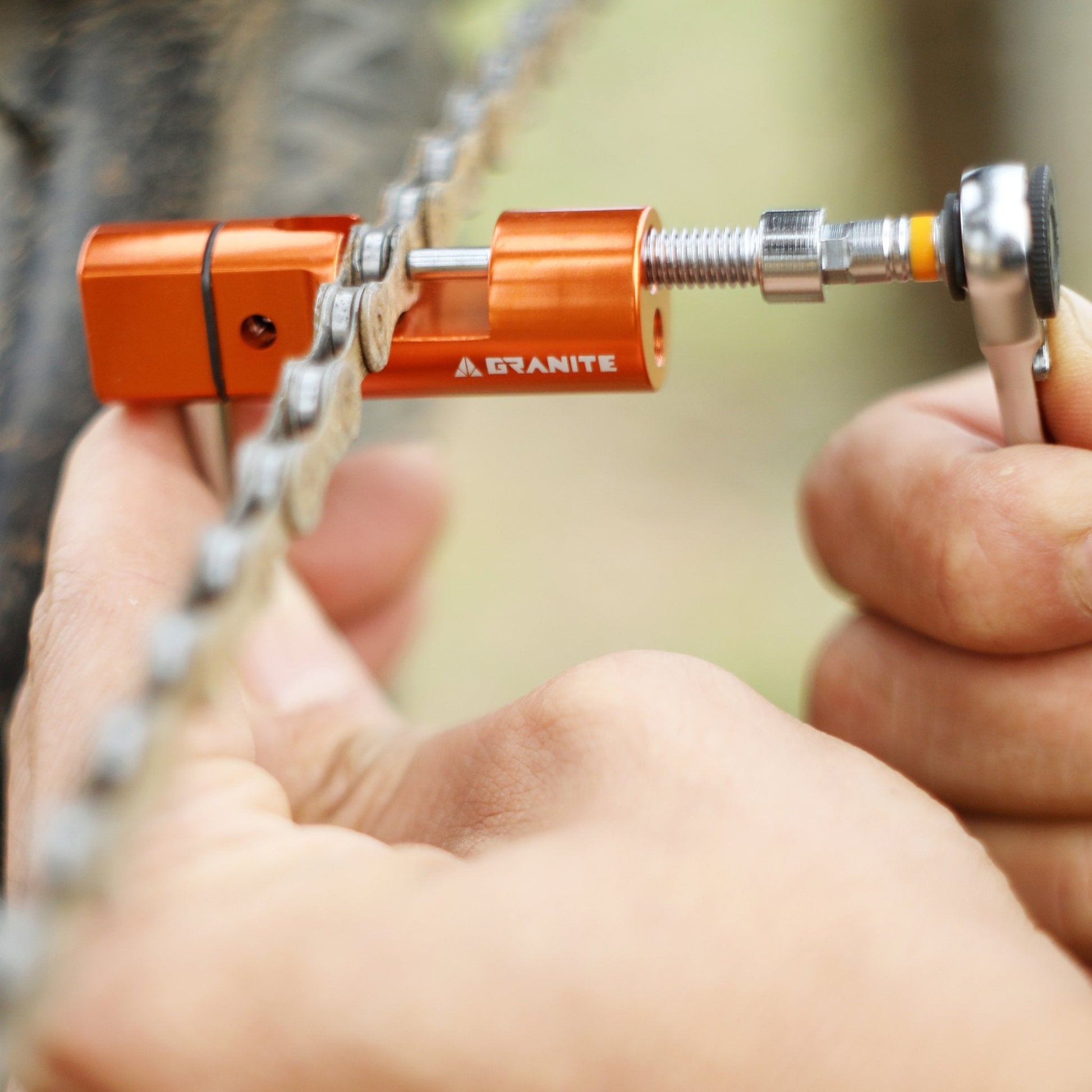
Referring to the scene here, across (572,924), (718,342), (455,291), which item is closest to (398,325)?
(455,291)

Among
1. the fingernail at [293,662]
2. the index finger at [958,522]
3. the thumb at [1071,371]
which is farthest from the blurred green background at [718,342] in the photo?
the thumb at [1071,371]

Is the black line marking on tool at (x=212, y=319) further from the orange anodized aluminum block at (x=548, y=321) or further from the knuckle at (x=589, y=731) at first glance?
the knuckle at (x=589, y=731)

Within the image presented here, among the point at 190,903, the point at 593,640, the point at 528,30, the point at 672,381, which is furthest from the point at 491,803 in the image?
the point at 672,381

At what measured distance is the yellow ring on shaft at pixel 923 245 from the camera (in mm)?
441

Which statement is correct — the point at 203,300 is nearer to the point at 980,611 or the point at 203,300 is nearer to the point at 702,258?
the point at 702,258

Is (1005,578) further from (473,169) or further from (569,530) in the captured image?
(569,530)

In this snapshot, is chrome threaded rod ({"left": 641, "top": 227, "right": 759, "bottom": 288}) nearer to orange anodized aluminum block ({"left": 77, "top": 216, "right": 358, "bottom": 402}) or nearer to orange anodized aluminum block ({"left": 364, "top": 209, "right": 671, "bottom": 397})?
orange anodized aluminum block ({"left": 364, "top": 209, "right": 671, "bottom": 397})

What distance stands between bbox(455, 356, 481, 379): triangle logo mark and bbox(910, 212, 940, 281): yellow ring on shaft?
159mm

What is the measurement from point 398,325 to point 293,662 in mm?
216

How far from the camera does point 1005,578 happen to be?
0.49m

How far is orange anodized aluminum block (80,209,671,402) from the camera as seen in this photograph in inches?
18.6

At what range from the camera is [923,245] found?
1.45 feet

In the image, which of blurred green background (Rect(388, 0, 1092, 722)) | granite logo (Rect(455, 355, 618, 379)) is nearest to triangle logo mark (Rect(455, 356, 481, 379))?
granite logo (Rect(455, 355, 618, 379))

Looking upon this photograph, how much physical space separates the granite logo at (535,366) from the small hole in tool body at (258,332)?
0.24 ft
